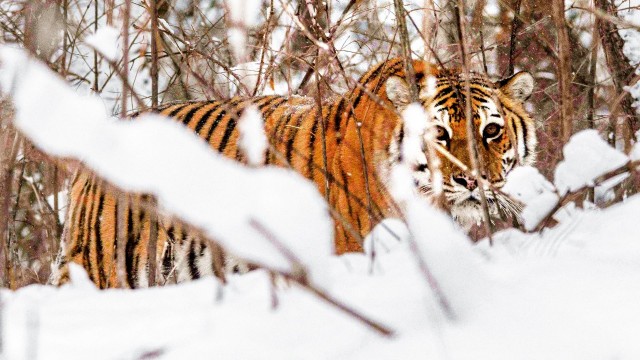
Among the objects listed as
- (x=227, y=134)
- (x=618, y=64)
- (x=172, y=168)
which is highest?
(x=618, y=64)

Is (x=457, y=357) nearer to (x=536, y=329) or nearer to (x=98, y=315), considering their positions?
(x=536, y=329)

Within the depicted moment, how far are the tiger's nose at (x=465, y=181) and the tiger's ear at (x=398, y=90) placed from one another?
41 cm

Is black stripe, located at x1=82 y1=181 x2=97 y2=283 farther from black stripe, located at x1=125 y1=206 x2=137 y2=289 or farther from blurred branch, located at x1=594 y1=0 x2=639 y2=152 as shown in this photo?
blurred branch, located at x1=594 y1=0 x2=639 y2=152

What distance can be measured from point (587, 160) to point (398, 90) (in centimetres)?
193

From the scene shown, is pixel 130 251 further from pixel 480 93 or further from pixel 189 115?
pixel 480 93

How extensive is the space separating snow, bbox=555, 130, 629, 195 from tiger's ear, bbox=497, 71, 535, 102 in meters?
1.96

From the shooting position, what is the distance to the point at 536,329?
0.99m

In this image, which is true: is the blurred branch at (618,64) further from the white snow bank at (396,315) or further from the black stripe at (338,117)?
the white snow bank at (396,315)

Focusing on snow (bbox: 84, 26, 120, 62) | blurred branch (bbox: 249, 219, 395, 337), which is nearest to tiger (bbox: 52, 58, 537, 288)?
snow (bbox: 84, 26, 120, 62)

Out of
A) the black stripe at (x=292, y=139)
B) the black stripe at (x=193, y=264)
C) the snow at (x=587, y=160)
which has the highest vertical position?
the black stripe at (x=292, y=139)

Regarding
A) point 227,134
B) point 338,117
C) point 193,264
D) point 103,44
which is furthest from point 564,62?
point 193,264

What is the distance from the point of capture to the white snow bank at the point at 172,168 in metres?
0.89

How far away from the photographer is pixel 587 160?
1415 mm

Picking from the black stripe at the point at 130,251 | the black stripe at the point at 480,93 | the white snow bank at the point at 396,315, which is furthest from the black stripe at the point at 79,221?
the white snow bank at the point at 396,315
